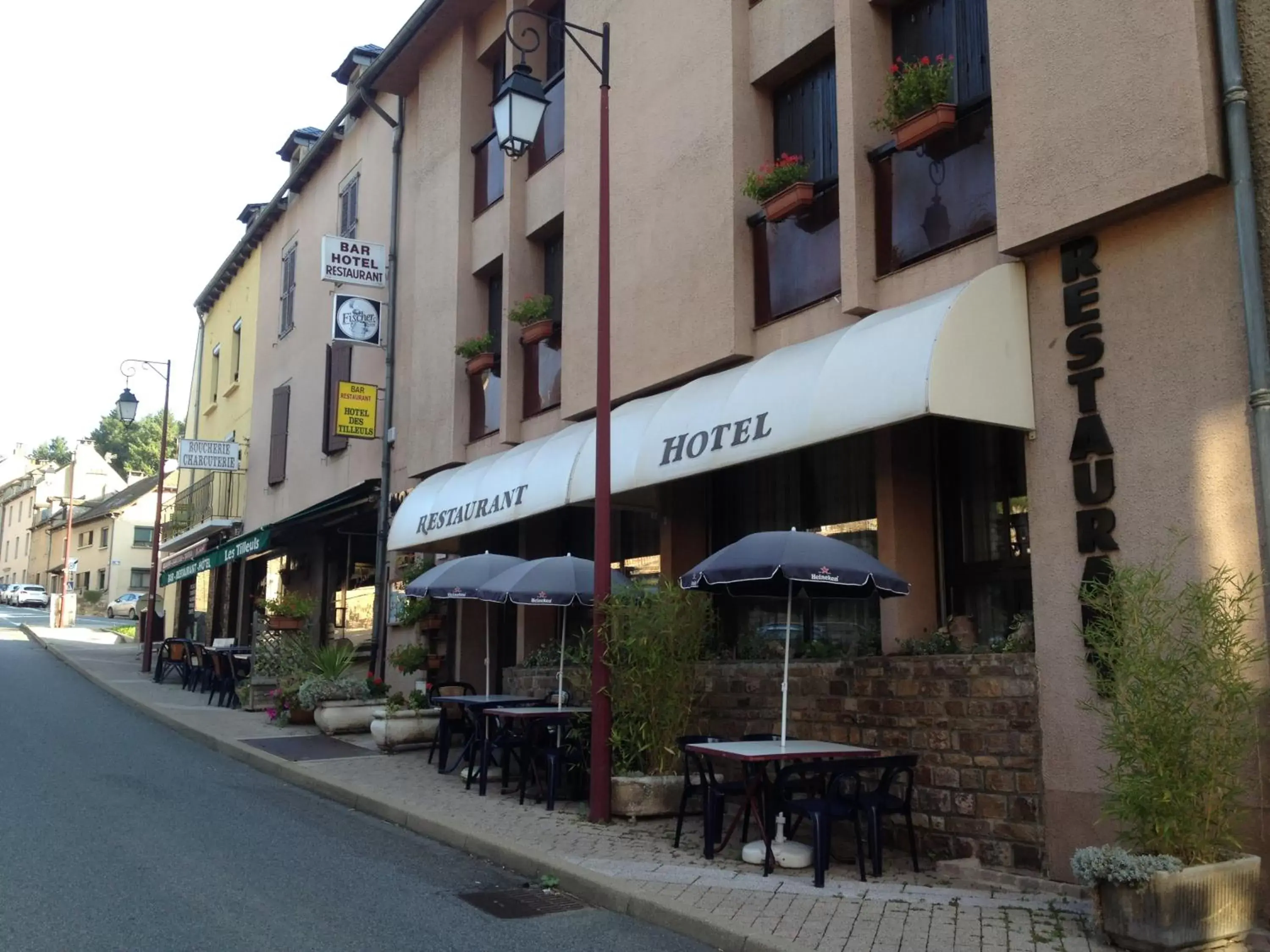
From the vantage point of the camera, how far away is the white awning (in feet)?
23.5

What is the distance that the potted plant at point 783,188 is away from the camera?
30.9 feet

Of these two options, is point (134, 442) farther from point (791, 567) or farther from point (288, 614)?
point (791, 567)

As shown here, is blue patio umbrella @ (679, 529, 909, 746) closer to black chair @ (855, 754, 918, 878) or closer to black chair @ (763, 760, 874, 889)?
black chair @ (763, 760, 874, 889)

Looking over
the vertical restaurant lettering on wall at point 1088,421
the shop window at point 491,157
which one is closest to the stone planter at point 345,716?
the shop window at point 491,157

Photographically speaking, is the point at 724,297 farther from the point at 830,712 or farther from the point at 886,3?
the point at 830,712

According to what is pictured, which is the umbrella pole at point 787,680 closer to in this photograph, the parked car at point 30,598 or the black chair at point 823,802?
the black chair at point 823,802

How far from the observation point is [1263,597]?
6059 mm

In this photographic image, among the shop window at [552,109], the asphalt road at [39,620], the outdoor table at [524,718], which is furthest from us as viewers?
the asphalt road at [39,620]

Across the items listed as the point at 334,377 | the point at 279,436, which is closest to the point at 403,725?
the point at 334,377

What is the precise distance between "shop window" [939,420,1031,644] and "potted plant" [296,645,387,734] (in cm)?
841

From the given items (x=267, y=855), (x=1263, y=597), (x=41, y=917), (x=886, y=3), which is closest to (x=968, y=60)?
(x=886, y=3)

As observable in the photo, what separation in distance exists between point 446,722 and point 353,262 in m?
8.64

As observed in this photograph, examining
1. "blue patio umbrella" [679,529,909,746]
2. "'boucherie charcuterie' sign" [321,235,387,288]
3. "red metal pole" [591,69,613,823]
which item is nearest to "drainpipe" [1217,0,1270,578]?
"blue patio umbrella" [679,529,909,746]

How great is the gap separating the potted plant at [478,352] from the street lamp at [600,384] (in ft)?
16.2
